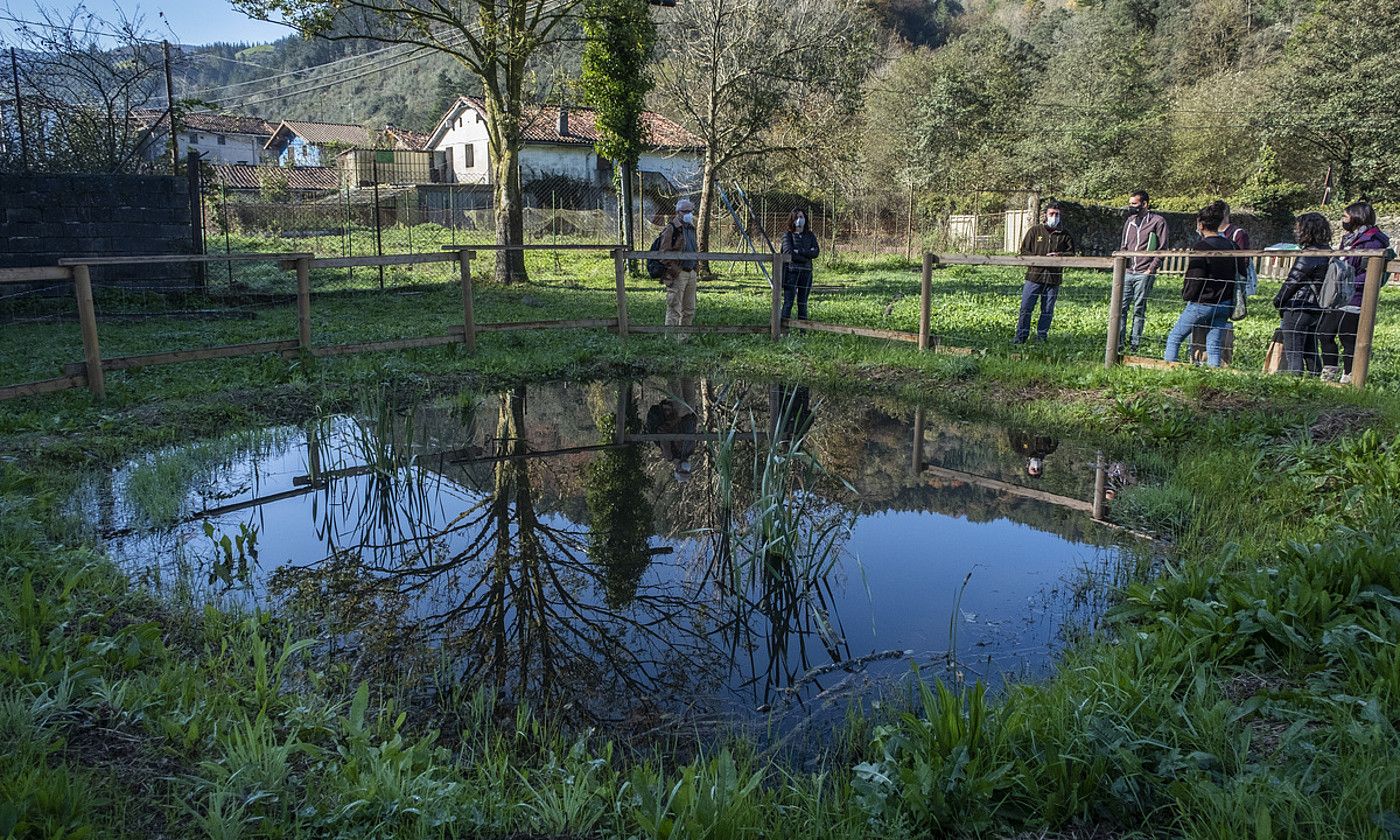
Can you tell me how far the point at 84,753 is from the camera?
2.73m

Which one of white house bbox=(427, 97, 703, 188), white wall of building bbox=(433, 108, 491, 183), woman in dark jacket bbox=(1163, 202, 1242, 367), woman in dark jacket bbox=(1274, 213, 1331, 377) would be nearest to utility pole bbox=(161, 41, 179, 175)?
woman in dark jacket bbox=(1163, 202, 1242, 367)

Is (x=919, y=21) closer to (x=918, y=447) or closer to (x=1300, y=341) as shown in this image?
(x=1300, y=341)

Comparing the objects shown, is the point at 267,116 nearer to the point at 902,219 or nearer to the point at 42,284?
the point at 902,219

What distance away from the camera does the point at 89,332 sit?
24.1 ft

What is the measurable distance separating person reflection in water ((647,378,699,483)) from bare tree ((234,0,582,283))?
28.1 ft

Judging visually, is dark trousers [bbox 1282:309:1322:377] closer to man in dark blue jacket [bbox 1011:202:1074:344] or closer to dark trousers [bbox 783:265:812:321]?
man in dark blue jacket [bbox 1011:202:1074:344]

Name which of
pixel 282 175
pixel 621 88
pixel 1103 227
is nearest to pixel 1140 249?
pixel 621 88

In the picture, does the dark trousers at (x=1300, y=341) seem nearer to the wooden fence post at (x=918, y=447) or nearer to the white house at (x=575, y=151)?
the wooden fence post at (x=918, y=447)

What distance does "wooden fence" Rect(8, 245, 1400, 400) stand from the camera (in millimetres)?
7145

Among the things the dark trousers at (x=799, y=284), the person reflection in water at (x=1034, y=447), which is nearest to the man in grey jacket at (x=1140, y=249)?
the person reflection in water at (x=1034, y=447)

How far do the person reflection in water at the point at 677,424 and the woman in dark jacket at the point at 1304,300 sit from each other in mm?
5028

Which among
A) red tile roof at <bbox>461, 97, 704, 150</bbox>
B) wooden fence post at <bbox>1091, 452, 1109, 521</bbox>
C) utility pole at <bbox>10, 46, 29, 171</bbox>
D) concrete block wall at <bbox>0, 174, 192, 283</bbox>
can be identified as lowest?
wooden fence post at <bbox>1091, 452, 1109, 521</bbox>

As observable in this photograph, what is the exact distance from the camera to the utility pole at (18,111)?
40.6 ft

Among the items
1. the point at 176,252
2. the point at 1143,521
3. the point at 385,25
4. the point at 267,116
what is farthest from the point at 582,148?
the point at 267,116
